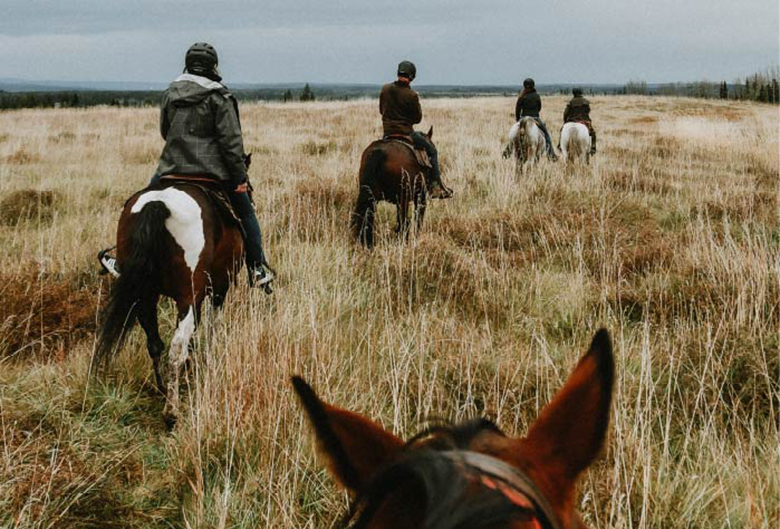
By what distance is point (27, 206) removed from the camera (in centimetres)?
798

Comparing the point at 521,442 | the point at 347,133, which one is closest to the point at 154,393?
the point at 521,442

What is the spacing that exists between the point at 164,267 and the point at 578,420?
328cm

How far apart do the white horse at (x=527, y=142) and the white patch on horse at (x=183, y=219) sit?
830 centimetres

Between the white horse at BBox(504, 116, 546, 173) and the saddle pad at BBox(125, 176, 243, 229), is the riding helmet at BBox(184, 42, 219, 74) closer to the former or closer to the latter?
the saddle pad at BBox(125, 176, 243, 229)

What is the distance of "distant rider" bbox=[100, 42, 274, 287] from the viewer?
409 centimetres

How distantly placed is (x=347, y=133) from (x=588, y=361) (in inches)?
706

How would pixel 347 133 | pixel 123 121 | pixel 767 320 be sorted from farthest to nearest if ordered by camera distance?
pixel 123 121 < pixel 347 133 < pixel 767 320

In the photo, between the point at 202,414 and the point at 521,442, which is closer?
the point at 521,442

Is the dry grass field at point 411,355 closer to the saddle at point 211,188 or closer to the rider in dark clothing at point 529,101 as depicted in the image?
the saddle at point 211,188

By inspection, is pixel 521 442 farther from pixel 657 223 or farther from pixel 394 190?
pixel 657 223

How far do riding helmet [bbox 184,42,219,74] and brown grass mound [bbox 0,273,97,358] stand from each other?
6.55ft

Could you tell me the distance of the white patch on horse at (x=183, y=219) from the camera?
3.58 meters

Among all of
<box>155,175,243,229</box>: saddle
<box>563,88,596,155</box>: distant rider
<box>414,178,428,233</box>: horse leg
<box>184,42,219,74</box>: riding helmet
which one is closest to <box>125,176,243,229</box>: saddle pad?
<box>155,175,243,229</box>: saddle

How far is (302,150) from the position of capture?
1422 centimetres
